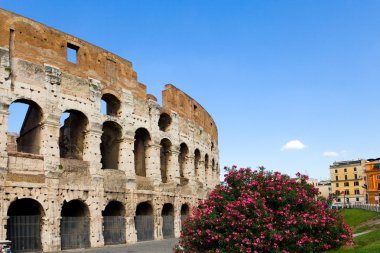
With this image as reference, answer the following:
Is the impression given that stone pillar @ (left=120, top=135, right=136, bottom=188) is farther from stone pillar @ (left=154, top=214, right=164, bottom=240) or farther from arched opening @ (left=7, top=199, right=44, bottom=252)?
arched opening @ (left=7, top=199, right=44, bottom=252)

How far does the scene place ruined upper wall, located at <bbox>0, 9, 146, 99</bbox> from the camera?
59.7 ft

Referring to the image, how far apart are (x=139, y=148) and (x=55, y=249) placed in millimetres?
8888

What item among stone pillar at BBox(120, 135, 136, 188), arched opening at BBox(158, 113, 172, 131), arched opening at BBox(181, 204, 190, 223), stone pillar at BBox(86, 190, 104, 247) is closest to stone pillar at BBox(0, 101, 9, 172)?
stone pillar at BBox(86, 190, 104, 247)

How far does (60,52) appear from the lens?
19906mm

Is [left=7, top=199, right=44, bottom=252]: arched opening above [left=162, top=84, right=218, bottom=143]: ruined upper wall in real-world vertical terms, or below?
below

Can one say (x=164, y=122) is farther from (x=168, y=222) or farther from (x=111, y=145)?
(x=168, y=222)

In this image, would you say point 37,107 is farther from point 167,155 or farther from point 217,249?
point 217,249

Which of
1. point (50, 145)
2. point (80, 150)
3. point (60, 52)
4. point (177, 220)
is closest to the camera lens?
point (50, 145)

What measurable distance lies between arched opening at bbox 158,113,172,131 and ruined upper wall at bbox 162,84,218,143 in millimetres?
644

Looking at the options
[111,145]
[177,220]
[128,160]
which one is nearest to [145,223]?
[177,220]

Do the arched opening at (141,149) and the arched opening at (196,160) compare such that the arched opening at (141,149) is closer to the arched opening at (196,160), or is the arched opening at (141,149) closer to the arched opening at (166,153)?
the arched opening at (166,153)

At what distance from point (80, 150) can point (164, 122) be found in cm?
652

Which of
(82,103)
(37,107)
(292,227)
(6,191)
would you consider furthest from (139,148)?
(292,227)

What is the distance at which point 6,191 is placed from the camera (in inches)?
654
